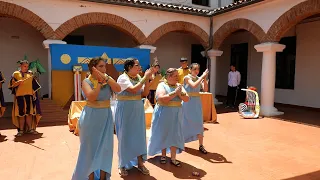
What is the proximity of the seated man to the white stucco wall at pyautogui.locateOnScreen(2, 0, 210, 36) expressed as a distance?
4177 mm

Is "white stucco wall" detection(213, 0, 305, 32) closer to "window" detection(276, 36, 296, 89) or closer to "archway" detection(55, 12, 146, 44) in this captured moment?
"window" detection(276, 36, 296, 89)

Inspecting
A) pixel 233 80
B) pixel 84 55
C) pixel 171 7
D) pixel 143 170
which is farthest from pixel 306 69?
pixel 143 170

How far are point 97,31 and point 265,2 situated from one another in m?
7.71

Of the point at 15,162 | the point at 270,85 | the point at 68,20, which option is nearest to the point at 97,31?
the point at 68,20

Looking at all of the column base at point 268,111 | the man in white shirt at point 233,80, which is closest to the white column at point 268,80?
the column base at point 268,111

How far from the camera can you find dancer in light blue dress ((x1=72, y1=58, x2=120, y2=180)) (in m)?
3.21

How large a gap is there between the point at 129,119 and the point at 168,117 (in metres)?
0.69

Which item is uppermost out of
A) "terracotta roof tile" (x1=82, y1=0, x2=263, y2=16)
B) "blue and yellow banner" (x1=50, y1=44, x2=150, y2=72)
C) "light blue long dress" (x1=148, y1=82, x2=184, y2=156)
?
"terracotta roof tile" (x1=82, y1=0, x2=263, y2=16)

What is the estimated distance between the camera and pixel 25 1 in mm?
8375

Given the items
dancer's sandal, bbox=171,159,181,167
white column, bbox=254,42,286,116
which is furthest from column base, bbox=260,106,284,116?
dancer's sandal, bbox=171,159,181,167

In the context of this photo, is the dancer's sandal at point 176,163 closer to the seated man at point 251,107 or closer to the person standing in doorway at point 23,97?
the person standing in doorway at point 23,97

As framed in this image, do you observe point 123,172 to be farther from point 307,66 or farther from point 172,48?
point 172,48

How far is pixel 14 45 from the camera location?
1110 centimetres

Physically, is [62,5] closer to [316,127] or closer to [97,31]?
[97,31]
